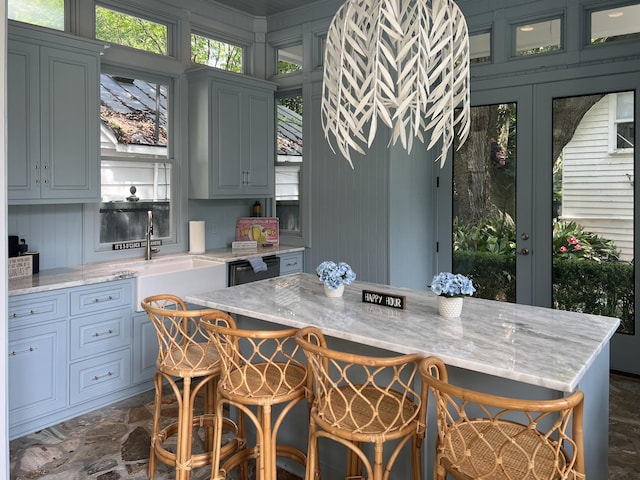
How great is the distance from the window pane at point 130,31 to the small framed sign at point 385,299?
9.96 ft

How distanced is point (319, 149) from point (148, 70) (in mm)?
1649

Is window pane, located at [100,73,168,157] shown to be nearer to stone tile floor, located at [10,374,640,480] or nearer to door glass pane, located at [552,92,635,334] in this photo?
stone tile floor, located at [10,374,640,480]

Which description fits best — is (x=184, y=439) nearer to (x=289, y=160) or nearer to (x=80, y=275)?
(x=80, y=275)

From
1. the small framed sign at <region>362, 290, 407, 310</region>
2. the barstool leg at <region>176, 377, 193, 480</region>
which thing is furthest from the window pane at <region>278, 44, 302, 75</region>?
the barstool leg at <region>176, 377, 193, 480</region>

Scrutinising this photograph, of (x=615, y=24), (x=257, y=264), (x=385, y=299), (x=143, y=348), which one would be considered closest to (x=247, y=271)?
(x=257, y=264)

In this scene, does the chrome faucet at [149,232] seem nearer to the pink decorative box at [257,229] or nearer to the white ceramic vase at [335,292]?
the pink decorative box at [257,229]

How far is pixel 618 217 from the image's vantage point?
432 centimetres

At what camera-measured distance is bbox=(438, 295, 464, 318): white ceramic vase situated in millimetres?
2508

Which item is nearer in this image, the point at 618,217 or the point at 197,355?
the point at 197,355

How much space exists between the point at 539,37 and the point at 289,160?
249 centimetres

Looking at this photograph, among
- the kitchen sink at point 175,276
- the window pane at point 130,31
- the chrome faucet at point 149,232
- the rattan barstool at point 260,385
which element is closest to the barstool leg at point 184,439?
the rattan barstool at point 260,385

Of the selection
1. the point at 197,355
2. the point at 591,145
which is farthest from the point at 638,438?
the point at 197,355

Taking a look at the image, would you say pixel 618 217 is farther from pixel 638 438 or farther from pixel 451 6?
pixel 451 6

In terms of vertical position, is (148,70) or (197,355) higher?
(148,70)
